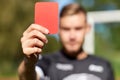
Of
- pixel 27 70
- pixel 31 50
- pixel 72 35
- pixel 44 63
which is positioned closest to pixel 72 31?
pixel 72 35

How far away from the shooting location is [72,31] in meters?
2.13

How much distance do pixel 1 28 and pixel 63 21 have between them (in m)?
6.55

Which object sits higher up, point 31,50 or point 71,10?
→ point 31,50

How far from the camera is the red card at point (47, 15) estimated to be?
4.41 feet

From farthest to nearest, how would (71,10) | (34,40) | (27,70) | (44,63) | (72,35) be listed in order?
1. (71,10)
2. (72,35)
3. (44,63)
4. (27,70)
5. (34,40)

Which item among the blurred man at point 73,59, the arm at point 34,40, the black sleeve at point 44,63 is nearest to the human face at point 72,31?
the blurred man at point 73,59

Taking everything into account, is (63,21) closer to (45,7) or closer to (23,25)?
(45,7)

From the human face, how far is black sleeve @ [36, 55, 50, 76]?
0.39ft

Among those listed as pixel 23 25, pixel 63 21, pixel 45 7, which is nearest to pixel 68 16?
pixel 63 21

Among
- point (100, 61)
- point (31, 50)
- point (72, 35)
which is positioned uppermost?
point (31, 50)

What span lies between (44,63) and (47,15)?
0.65m

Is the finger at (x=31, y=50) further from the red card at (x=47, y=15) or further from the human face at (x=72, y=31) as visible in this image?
the human face at (x=72, y=31)

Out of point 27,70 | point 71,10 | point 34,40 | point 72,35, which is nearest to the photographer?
point 34,40

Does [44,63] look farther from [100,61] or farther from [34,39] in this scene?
[34,39]
